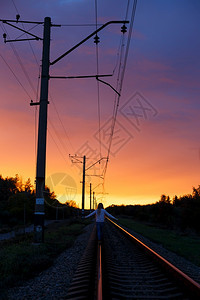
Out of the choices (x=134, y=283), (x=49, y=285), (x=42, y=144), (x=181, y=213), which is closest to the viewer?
(x=134, y=283)

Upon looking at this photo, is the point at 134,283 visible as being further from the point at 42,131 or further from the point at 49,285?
the point at 42,131

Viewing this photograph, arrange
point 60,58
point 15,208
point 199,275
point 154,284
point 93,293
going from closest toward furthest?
point 93,293 < point 154,284 < point 199,275 < point 60,58 < point 15,208

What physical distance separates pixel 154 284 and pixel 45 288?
8.01ft

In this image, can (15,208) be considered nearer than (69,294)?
No

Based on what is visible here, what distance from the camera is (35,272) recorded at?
9.26 metres

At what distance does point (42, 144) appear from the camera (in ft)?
49.5

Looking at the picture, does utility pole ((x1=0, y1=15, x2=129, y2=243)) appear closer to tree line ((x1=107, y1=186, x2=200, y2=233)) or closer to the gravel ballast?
the gravel ballast

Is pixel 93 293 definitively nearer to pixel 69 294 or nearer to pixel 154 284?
pixel 69 294

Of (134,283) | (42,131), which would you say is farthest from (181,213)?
(134,283)

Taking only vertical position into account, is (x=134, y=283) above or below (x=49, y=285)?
above

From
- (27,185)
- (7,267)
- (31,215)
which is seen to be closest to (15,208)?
(31,215)

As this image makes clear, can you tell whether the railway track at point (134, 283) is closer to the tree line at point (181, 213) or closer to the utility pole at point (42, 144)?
the utility pole at point (42, 144)

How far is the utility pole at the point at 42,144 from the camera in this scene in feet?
48.0

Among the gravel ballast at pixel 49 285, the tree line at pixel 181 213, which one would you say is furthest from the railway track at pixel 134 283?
the tree line at pixel 181 213
